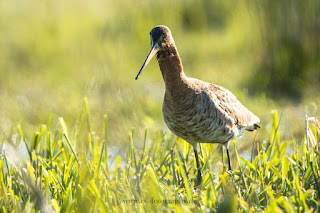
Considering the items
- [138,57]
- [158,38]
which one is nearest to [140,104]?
[158,38]

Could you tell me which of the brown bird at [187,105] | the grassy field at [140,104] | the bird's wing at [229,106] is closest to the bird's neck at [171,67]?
the brown bird at [187,105]

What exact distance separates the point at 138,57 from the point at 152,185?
3986mm

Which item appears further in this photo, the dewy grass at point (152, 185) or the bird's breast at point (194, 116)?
the bird's breast at point (194, 116)

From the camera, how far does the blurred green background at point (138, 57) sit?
14.2 feet

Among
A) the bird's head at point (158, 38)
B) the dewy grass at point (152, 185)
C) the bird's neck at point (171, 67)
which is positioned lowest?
the dewy grass at point (152, 185)

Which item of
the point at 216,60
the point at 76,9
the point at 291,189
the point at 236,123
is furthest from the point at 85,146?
the point at 76,9

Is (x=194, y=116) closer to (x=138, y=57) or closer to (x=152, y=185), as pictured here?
(x=152, y=185)

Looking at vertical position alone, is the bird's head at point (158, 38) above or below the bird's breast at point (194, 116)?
above

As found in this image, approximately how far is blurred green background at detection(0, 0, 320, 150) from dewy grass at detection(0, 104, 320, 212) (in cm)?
37

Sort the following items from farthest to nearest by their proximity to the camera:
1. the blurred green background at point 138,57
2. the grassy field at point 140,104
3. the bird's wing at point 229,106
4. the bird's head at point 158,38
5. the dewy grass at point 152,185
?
the blurred green background at point 138,57 → the bird's wing at point 229,106 → the bird's head at point 158,38 → the grassy field at point 140,104 → the dewy grass at point 152,185

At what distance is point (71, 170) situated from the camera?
8.79 ft

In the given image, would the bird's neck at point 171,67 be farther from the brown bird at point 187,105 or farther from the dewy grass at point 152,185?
the dewy grass at point 152,185

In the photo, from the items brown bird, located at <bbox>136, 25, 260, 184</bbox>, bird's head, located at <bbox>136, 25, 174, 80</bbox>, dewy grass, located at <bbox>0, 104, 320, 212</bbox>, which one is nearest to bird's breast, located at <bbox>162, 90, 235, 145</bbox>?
brown bird, located at <bbox>136, 25, 260, 184</bbox>

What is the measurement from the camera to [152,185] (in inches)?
84.1
